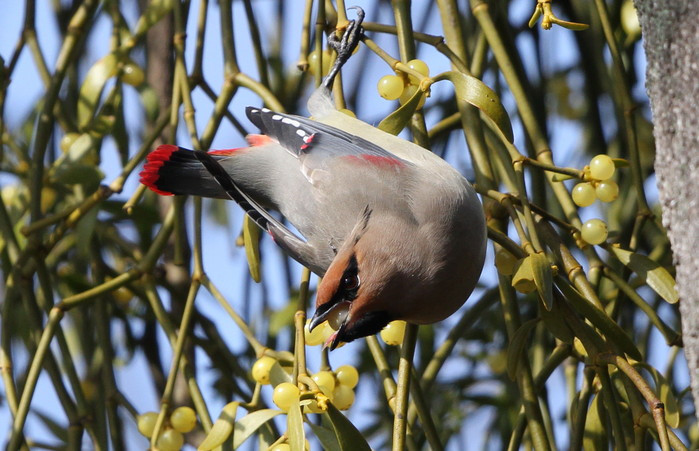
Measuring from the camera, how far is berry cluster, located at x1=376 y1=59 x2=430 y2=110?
5.62ft

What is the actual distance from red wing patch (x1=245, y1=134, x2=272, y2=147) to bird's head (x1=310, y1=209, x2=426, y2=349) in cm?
41

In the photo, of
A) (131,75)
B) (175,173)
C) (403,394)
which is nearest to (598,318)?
(403,394)

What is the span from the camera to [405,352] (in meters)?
1.49

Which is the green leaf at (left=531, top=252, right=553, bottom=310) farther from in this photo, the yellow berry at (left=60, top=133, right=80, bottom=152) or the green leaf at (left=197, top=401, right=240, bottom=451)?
the yellow berry at (left=60, top=133, right=80, bottom=152)

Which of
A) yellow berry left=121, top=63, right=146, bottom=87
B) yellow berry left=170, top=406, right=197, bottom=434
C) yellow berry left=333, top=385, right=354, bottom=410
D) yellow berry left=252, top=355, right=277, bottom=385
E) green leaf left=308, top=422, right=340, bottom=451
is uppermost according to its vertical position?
yellow berry left=121, top=63, right=146, bottom=87

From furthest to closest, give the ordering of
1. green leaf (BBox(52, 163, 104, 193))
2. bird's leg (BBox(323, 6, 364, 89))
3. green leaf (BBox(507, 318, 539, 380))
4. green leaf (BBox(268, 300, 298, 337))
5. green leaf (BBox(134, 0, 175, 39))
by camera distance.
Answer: green leaf (BBox(268, 300, 298, 337)), green leaf (BBox(134, 0, 175, 39)), green leaf (BBox(52, 163, 104, 193)), bird's leg (BBox(323, 6, 364, 89)), green leaf (BBox(507, 318, 539, 380))

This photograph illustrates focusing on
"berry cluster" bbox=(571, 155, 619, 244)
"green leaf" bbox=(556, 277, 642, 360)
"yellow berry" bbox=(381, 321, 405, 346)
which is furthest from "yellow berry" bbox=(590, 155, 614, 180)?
"yellow berry" bbox=(381, 321, 405, 346)

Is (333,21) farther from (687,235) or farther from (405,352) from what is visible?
(687,235)

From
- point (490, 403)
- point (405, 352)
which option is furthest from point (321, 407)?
point (490, 403)

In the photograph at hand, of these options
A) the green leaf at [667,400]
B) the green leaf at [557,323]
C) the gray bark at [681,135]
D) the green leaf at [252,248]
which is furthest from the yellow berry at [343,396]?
the gray bark at [681,135]

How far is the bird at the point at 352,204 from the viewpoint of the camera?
1558 mm

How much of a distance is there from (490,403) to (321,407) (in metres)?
1.33

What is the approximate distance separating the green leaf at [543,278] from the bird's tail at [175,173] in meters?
0.69

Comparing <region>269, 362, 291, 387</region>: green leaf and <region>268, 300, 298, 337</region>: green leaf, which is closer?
<region>269, 362, 291, 387</region>: green leaf
